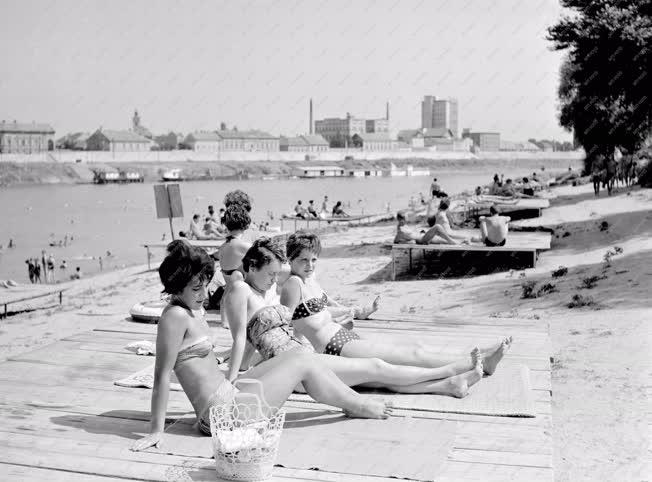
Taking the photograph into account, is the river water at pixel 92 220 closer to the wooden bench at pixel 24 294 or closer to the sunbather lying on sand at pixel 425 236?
the wooden bench at pixel 24 294

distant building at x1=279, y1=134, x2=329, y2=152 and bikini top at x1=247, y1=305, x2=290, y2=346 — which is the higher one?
distant building at x1=279, y1=134, x2=329, y2=152

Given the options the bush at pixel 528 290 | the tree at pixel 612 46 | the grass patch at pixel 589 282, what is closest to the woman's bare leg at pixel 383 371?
the bush at pixel 528 290

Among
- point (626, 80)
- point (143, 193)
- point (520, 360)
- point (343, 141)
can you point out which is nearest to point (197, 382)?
point (520, 360)

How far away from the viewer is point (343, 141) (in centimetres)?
19362

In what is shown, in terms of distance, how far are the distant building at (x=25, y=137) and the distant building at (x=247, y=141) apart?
34056 mm

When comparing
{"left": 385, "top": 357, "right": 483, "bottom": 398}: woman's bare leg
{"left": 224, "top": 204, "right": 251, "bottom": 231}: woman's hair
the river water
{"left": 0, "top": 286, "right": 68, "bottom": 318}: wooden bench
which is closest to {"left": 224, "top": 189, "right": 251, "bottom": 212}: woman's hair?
{"left": 224, "top": 204, "right": 251, "bottom": 231}: woman's hair

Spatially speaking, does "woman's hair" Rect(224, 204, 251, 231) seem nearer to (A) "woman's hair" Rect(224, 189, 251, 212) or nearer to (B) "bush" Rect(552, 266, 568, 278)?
(A) "woman's hair" Rect(224, 189, 251, 212)

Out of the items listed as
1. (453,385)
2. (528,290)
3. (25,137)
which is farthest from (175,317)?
(25,137)

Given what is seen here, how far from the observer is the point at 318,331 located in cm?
506

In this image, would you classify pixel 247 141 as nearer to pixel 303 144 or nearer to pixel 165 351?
pixel 303 144

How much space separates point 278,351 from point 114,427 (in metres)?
0.94

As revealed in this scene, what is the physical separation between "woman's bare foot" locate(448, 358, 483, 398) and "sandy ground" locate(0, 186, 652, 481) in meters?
0.79

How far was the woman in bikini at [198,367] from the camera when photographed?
3969 mm

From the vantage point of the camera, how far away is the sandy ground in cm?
568
